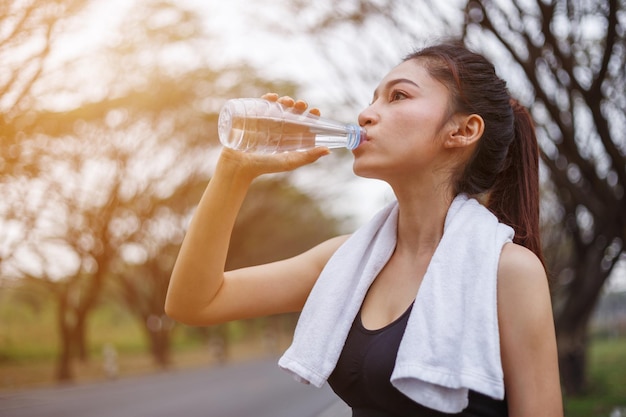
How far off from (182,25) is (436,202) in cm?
1394

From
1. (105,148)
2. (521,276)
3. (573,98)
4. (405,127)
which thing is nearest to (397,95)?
(405,127)

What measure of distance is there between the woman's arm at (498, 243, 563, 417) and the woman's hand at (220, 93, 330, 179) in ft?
2.08

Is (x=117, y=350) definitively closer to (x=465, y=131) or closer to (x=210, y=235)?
(x=210, y=235)

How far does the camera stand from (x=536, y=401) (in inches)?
74.9

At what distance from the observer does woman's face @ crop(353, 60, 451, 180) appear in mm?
2182

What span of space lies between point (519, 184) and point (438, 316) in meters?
0.67

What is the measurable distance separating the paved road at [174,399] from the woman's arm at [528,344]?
300 inches

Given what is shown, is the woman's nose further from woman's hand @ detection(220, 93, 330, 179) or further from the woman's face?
woman's hand @ detection(220, 93, 330, 179)

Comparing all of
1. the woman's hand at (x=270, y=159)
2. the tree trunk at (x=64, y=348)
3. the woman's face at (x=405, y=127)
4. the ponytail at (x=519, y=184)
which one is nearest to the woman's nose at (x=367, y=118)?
the woman's face at (x=405, y=127)

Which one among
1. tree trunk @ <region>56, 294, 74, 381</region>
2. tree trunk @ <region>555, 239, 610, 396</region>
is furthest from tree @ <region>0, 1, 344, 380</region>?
tree trunk @ <region>555, 239, 610, 396</region>

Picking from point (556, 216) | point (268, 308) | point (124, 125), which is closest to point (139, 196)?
point (124, 125)

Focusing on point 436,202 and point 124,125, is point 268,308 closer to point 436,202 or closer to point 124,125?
point 436,202

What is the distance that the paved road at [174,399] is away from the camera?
11.6 meters

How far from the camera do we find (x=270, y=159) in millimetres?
2250
